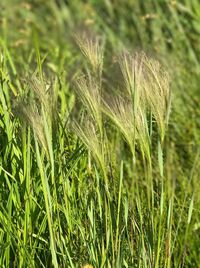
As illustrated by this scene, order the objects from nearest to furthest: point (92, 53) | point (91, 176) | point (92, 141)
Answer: point (92, 141), point (92, 53), point (91, 176)

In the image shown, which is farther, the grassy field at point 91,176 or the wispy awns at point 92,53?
the wispy awns at point 92,53

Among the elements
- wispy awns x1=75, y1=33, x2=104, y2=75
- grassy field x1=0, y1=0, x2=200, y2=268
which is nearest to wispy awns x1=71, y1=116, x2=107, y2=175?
grassy field x1=0, y1=0, x2=200, y2=268

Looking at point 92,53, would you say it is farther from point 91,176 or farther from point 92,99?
point 91,176

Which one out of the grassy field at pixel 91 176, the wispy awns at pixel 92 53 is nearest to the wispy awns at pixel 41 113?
the grassy field at pixel 91 176

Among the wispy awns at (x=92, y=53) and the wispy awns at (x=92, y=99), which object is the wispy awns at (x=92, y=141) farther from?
the wispy awns at (x=92, y=53)

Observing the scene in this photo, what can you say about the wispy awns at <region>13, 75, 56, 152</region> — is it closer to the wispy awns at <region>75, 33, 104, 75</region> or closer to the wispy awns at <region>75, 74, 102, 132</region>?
the wispy awns at <region>75, 74, 102, 132</region>

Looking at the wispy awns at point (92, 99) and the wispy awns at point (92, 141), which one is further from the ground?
the wispy awns at point (92, 99)

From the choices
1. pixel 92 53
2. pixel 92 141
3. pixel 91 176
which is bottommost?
pixel 91 176

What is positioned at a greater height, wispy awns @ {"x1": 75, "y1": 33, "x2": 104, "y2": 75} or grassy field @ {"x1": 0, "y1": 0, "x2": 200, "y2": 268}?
wispy awns @ {"x1": 75, "y1": 33, "x2": 104, "y2": 75}

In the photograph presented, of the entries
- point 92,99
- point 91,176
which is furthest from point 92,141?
point 91,176

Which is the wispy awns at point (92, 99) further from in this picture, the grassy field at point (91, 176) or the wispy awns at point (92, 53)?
the wispy awns at point (92, 53)

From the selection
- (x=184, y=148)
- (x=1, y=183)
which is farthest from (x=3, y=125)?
(x=184, y=148)

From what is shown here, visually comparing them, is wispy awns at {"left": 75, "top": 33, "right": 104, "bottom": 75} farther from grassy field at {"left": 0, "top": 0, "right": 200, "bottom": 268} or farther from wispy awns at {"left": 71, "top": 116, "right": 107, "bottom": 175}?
wispy awns at {"left": 71, "top": 116, "right": 107, "bottom": 175}

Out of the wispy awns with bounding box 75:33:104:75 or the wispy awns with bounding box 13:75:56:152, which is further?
the wispy awns with bounding box 75:33:104:75
